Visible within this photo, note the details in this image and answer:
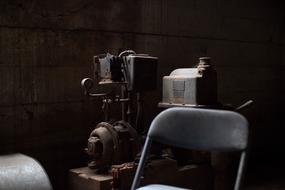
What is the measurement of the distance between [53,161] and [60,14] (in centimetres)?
131

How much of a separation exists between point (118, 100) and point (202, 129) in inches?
60.2

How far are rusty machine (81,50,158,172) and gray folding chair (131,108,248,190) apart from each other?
1223mm

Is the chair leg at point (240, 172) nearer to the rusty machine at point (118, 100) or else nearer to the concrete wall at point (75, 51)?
the rusty machine at point (118, 100)

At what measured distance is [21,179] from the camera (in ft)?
7.81

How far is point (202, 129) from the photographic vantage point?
6.50 ft

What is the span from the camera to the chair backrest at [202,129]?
182 centimetres

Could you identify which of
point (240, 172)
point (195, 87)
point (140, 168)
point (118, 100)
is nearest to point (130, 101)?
point (118, 100)

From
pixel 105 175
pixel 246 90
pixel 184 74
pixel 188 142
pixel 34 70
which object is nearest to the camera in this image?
pixel 188 142

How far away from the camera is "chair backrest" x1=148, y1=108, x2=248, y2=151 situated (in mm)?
1820

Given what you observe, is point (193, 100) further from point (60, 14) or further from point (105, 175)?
point (60, 14)

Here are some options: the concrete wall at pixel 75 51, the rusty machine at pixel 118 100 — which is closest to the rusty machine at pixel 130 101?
the rusty machine at pixel 118 100

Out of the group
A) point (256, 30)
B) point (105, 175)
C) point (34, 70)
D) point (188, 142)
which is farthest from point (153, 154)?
point (256, 30)

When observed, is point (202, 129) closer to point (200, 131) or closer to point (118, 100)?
point (200, 131)

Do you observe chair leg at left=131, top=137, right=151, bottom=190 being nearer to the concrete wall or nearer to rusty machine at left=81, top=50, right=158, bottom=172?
rusty machine at left=81, top=50, right=158, bottom=172
